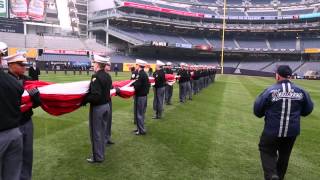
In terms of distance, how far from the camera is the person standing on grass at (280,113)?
5.45 meters

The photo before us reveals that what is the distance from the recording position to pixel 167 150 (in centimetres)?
819

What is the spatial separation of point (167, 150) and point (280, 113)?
329 centimetres

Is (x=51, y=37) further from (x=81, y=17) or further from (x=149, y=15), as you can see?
(x=149, y=15)

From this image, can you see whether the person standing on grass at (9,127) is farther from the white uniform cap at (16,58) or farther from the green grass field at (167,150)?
the green grass field at (167,150)

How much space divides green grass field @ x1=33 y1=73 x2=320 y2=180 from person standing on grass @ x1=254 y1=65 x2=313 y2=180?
1.08m

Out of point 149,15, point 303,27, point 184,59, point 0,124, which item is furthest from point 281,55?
point 0,124

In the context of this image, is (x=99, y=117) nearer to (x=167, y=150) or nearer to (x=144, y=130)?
(x=167, y=150)

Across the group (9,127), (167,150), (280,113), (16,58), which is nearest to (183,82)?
(167,150)

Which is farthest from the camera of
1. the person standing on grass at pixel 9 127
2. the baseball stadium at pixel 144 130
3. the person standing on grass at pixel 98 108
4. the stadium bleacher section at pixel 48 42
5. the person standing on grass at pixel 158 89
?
the stadium bleacher section at pixel 48 42

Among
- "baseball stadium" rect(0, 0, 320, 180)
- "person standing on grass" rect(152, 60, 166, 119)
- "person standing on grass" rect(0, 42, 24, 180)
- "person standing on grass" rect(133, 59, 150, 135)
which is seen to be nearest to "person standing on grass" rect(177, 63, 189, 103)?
"baseball stadium" rect(0, 0, 320, 180)

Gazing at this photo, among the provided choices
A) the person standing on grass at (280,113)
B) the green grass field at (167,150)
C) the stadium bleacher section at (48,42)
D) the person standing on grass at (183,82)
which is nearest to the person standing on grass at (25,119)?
the green grass field at (167,150)

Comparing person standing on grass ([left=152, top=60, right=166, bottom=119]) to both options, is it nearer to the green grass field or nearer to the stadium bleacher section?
the green grass field

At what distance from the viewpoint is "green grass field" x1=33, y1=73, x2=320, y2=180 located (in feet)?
21.8

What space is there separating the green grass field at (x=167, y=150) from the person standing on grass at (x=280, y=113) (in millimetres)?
1084
